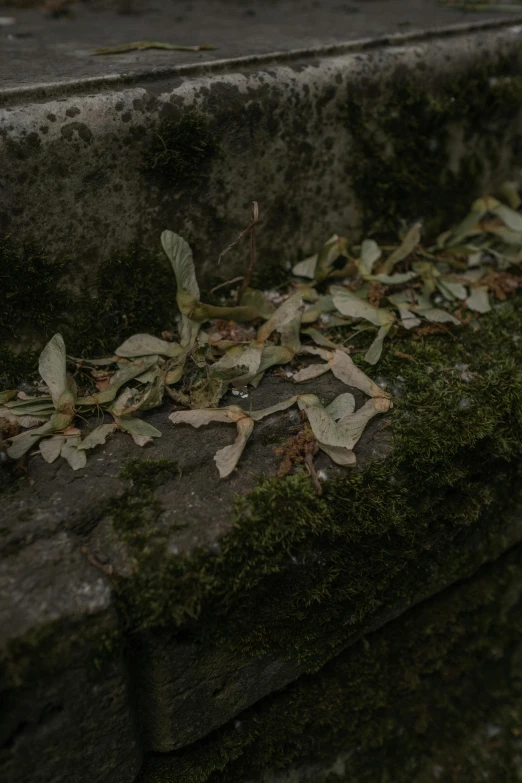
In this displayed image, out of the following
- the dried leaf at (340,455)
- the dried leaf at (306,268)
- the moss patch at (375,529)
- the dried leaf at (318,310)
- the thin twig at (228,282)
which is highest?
the thin twig at (228,282)

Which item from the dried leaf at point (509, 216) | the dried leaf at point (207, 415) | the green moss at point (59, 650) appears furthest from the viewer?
the dried leaf at point (509, 216)

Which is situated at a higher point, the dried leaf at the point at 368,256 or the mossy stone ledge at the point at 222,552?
A: the dried leaf at the point at 368,256

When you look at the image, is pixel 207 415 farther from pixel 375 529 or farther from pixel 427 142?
pixel 427 142

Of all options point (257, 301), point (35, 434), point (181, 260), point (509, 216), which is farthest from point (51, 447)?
point (509, 216)

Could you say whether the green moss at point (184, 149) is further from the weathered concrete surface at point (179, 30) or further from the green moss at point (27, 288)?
the green moss at point (27, 288)

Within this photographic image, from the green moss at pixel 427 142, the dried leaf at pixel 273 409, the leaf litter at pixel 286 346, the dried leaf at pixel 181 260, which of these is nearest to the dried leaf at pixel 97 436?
the leaf litter at pixel 286 346

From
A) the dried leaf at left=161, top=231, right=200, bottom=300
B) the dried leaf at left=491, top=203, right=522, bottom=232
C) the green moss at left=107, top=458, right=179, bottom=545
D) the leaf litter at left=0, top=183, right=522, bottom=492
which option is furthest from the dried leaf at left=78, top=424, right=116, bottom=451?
the dried leaf at left=491, top=203, right=522, bottom=232

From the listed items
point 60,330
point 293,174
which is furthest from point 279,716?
point 293,174

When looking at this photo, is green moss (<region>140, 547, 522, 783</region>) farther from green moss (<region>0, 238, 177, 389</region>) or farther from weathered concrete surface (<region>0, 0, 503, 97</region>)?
weathered concrete surface (<region>0, 0, 503, 97</region>)
